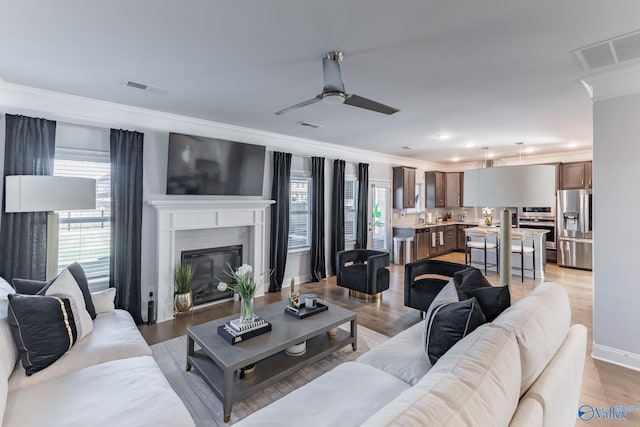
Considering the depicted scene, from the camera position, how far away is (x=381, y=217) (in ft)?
23.9

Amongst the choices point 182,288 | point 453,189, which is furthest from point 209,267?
point 453,189

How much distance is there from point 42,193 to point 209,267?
221cm

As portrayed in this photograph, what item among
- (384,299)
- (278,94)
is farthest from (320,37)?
(384,299)

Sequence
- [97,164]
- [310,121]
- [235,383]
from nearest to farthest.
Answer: [235,383], [97,164], [310,121]

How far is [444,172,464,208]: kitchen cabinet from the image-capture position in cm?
861

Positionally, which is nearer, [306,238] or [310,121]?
[310,121]

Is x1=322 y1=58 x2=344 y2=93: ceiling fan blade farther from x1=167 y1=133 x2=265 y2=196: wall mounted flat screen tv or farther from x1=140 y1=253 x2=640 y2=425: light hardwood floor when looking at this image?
x1=140 y1=253 x2=640 y2=425: light hardwood floor

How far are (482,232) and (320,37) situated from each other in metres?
5.04

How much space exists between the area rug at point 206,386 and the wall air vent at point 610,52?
10.0 feet

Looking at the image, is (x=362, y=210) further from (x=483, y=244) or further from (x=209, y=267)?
(x=209, y=267)

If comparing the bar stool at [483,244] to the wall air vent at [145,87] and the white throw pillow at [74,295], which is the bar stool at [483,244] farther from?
the white throw pillow at [74,295]

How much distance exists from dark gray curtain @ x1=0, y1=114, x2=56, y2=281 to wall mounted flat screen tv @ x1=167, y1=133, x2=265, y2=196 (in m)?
1.19

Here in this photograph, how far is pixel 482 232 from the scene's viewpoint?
577cm

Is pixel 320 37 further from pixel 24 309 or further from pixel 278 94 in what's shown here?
pixel 24 309
